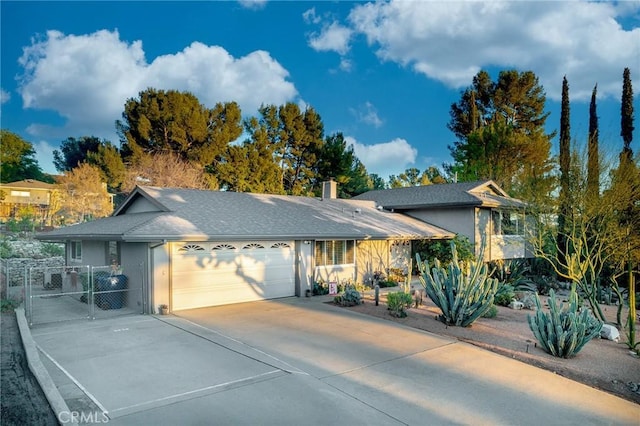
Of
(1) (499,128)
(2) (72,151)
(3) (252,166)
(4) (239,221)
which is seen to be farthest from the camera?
(2) (72,151)

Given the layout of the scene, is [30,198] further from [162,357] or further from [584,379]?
[584,379]

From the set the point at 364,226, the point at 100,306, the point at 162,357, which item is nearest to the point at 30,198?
the point at 100,306

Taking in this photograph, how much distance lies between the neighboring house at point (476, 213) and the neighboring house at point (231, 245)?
122cm

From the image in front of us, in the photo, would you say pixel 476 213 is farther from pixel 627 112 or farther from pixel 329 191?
pixel 627 112

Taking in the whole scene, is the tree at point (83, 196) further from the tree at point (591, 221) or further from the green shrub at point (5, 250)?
the tree at point (591, 221)

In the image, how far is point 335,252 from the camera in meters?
16.5

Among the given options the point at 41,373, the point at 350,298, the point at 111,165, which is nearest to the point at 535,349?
the point at 350,298

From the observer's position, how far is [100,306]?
12562mm

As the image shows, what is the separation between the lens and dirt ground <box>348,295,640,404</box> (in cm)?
691

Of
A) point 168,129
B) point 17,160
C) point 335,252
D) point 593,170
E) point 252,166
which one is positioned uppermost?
point 17,160

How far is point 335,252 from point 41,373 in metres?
11.4

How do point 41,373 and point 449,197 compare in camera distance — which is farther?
point 449,197

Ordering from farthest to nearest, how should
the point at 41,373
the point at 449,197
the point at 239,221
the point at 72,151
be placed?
1. the point at 72,151
2. the point at 449,197
3. the point at 239,221
4. the point at 41,373

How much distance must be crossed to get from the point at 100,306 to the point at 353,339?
8490 mm
